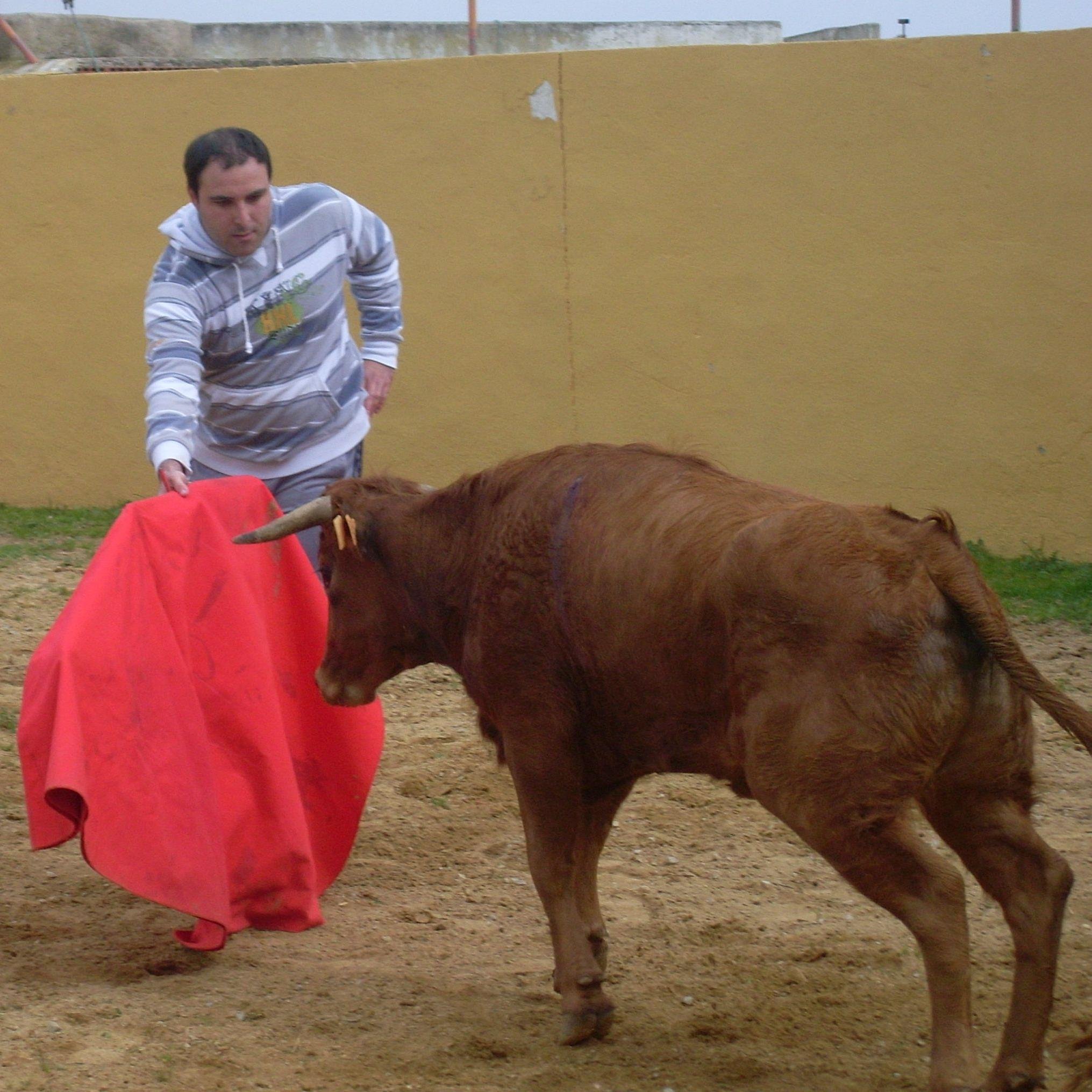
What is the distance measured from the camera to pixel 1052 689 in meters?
2.72

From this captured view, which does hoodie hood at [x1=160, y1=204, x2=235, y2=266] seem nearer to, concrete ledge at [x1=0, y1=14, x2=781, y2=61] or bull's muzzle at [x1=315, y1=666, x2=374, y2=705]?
bull's muzzle at [x1=315, y1=666, x2=374, y2=705]

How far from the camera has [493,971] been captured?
12.5 ft

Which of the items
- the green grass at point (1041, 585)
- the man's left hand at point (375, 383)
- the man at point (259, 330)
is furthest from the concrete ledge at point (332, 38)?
the man at point (259, 330)

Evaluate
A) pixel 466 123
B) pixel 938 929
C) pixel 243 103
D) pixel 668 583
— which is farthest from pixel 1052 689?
pixel 243 103

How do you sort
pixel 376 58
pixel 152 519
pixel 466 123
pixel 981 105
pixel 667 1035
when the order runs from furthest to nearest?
pixel 376 58 → pixel 466 123 → pixel 981 105 → pixel 152 519 → pixel 667 1035

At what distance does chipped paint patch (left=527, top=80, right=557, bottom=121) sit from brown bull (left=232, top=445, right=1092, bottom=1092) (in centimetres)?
502

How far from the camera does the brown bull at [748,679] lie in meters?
2.77

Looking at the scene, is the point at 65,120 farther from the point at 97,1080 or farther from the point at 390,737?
the point at 97,1080

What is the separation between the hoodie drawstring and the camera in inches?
164

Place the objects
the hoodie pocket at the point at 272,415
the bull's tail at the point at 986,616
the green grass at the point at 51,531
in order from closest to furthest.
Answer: the bull's tail at the point at 986,616
the hoodie pocket at the point at 272,415
the green grass at the point at 51,531

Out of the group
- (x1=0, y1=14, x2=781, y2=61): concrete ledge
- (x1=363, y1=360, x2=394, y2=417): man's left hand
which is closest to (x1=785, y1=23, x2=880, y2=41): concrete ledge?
(x1=0, y1=14, x2=781, y2=61): concrete ledge

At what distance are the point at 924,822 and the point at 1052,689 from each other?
204cm

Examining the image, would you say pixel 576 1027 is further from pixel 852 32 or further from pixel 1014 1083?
pixel 852 32

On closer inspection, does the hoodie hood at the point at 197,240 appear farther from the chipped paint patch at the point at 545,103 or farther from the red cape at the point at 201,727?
the chipped paint patch at the point at 545,103
